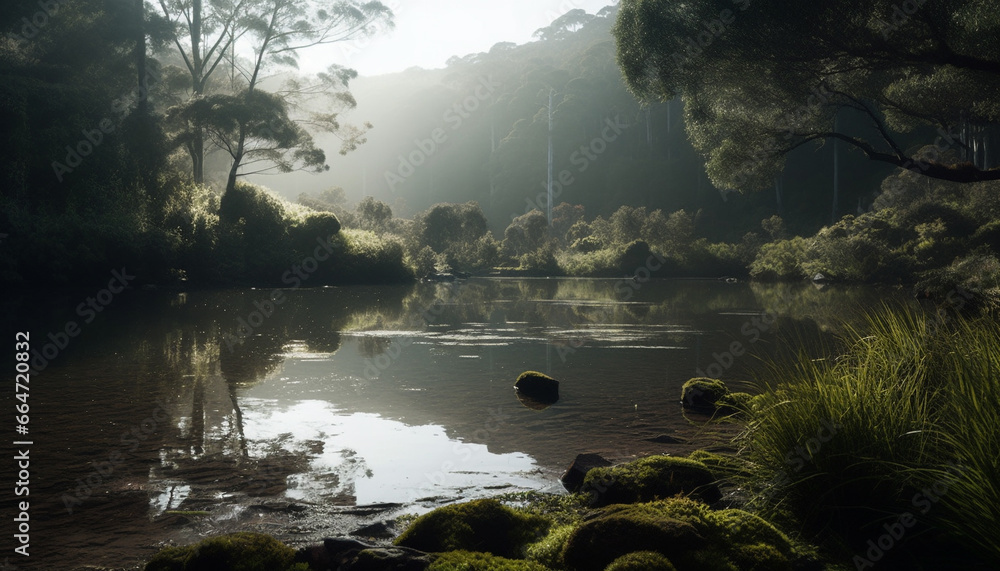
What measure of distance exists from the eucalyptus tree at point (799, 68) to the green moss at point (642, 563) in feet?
36.1

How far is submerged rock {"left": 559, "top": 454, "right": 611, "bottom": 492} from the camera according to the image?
6289 mm

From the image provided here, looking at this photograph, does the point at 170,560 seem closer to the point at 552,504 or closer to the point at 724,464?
the point at 552,504

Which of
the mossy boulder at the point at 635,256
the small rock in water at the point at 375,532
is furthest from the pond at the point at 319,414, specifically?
the mossy boulder at the point at 635,256

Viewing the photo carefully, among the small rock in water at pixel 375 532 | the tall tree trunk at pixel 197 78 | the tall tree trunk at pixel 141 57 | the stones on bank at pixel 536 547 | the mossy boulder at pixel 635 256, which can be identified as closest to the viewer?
the stones on bank at pixel 536 547

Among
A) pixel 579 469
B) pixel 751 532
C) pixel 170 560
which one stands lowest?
pixel 579 469

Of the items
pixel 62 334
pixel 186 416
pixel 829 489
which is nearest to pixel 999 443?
pixel 829 489

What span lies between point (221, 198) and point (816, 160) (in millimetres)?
64193

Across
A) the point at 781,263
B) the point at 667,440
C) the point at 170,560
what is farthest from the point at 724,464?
the point at 781,263

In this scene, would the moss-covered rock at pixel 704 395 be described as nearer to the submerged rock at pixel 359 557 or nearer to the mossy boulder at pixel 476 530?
the mossy boulder at pixel 476 530

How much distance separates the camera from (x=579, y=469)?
6340mm

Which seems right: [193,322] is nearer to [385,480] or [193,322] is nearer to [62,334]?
[62,334]

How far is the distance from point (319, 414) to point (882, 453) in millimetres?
6711

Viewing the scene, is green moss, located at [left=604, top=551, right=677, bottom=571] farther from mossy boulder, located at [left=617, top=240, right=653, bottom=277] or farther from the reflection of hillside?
mossy boulder, located at [left=617, top=240, right=653, bottom=277]

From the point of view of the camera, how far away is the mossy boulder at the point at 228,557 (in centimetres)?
418
